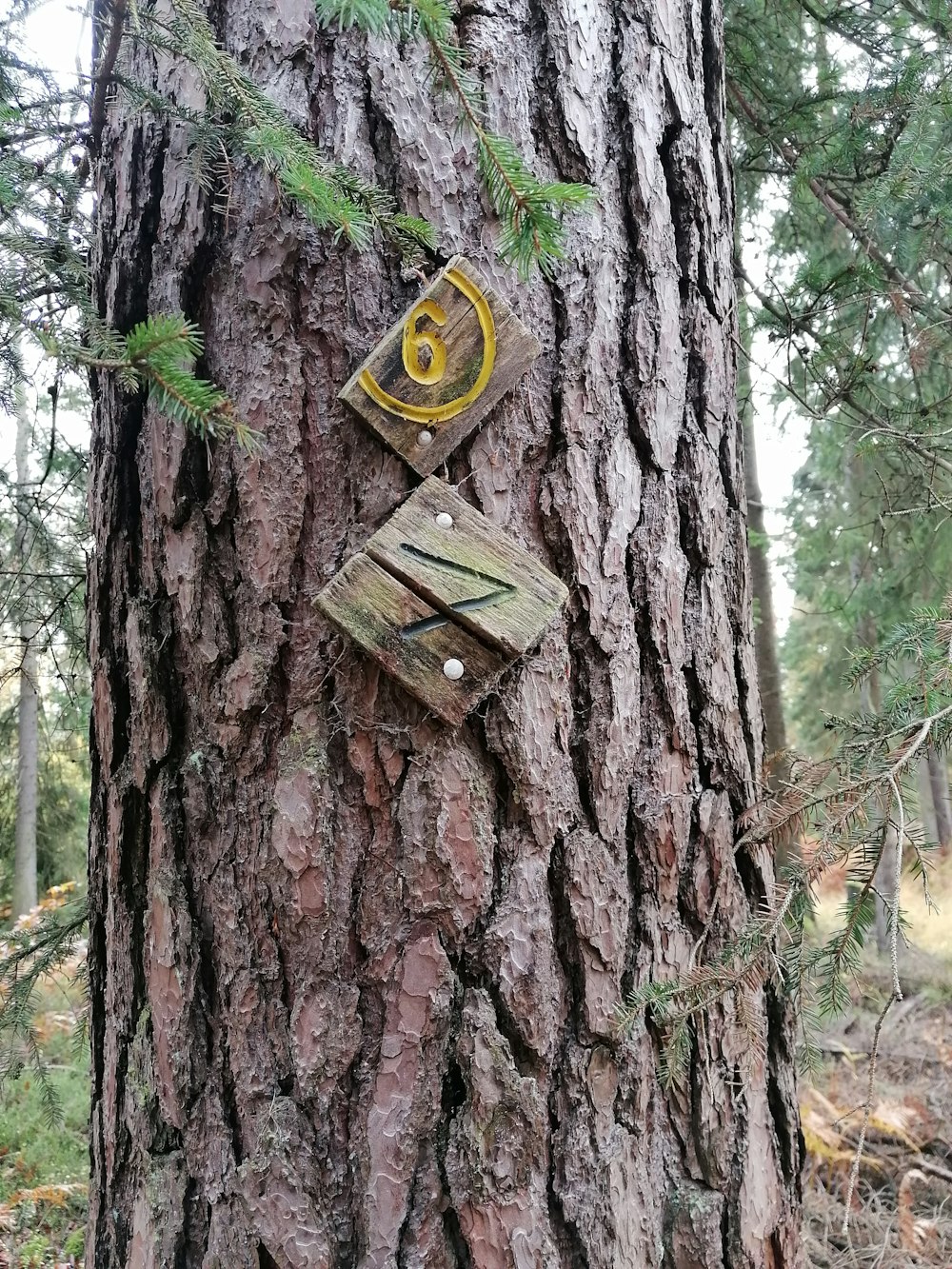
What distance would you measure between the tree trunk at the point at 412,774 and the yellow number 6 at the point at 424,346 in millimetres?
51

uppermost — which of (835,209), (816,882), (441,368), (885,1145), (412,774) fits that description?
(835,209)

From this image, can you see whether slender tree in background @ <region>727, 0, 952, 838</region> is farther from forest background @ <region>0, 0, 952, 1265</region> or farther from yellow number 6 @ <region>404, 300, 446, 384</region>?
yellow number 6 @ <region>404, 300, 446, 384</region>

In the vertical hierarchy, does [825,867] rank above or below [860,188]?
below

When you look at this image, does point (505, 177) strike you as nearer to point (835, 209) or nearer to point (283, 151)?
point (283, 151)

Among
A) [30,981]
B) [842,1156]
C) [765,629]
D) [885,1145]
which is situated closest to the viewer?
[30,981]

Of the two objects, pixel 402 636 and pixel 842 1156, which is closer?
pixel 402 636

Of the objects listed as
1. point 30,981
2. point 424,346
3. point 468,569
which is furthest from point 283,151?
point 30,981

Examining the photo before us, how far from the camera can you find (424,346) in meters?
1.17

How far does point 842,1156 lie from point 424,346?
433 centimetres

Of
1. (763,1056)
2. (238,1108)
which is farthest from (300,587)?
(763,1056)

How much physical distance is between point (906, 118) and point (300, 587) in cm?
247

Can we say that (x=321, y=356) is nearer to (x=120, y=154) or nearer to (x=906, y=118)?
(x=120, y=154)

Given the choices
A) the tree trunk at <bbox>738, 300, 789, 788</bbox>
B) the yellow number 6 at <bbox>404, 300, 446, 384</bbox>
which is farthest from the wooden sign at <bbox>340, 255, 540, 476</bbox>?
the tree trunk at <bbox>738, 300, 789, 788</bbox>

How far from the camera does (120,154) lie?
1.44m
